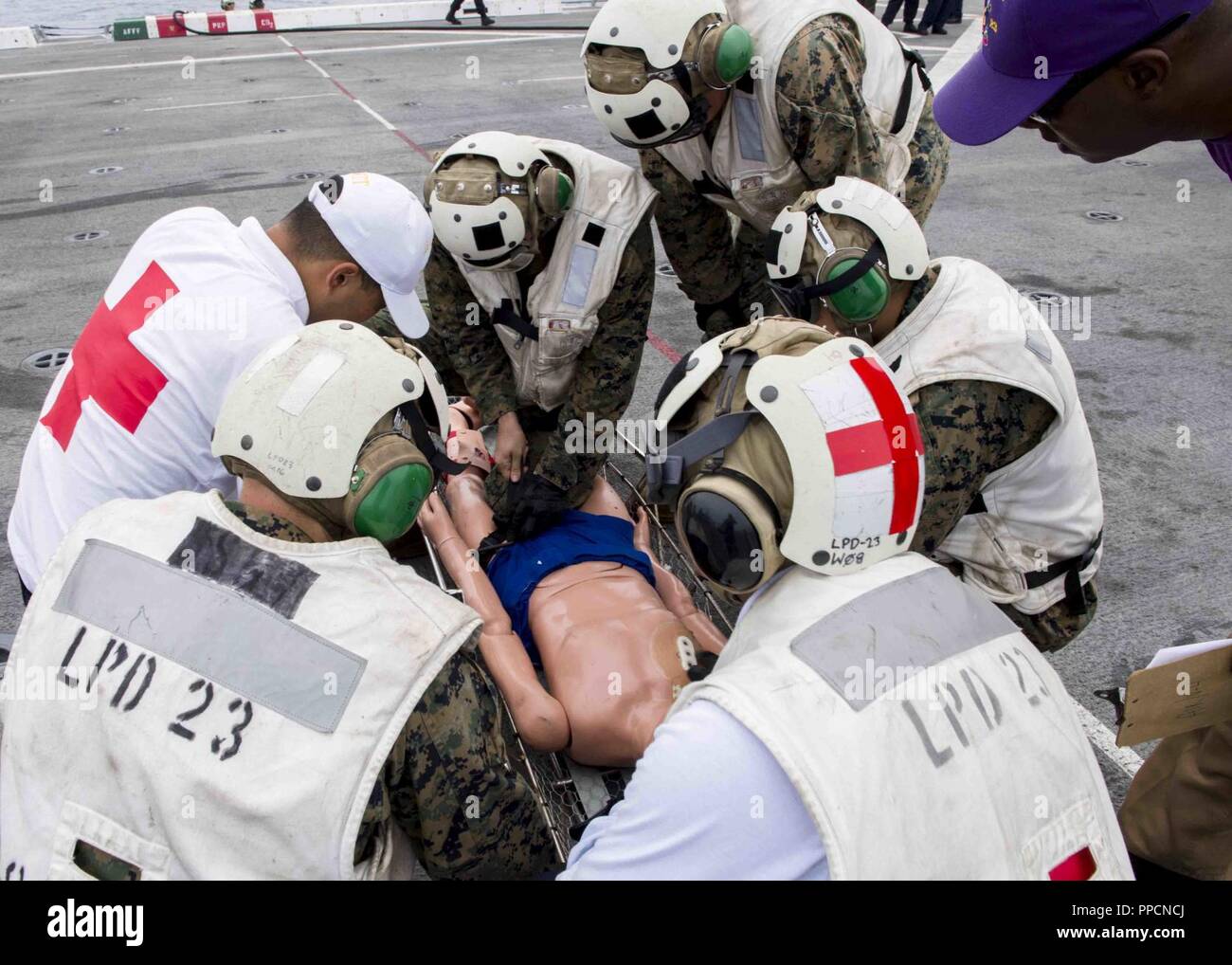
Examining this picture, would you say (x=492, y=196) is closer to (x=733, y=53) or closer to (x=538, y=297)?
(x=538, y=297)

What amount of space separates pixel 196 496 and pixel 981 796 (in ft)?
4.72

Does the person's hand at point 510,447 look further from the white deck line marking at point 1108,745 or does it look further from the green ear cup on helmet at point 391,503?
the white deck line marking at point 1108,745

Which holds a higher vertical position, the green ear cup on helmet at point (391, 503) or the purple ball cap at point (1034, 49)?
the purple ball cap at point (1034, 49)

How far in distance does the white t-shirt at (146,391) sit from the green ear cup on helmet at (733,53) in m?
1.57

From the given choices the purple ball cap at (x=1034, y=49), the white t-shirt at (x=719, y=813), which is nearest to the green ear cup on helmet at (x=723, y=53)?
the purple ball cap at (x=1034, y=49)

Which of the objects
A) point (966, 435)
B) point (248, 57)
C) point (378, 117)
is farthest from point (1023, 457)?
point (248, 57)

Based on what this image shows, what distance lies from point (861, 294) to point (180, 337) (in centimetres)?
173

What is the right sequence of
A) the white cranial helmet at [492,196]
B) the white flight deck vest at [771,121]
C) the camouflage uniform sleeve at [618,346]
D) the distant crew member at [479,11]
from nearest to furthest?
the white cranial helmet at [492,196] < the white flight deck vest at [771,121] < the camouflage uniform sleeve at [618,346] < the distant crew member at [479,11]

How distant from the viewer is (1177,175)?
8070 millimetres

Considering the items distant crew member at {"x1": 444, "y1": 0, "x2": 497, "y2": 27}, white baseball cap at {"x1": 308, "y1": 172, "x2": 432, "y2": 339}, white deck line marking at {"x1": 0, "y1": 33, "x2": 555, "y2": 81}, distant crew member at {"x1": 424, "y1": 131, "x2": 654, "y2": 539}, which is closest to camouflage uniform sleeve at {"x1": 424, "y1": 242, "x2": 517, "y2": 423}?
distant crew member at {"x1": 424, "y1": 131, "x2": 654, "y2": 539}

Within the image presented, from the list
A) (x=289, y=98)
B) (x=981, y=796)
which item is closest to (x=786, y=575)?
(x=981, y=796)

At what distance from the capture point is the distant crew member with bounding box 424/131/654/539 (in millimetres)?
3205

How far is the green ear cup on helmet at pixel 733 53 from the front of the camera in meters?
3.22
